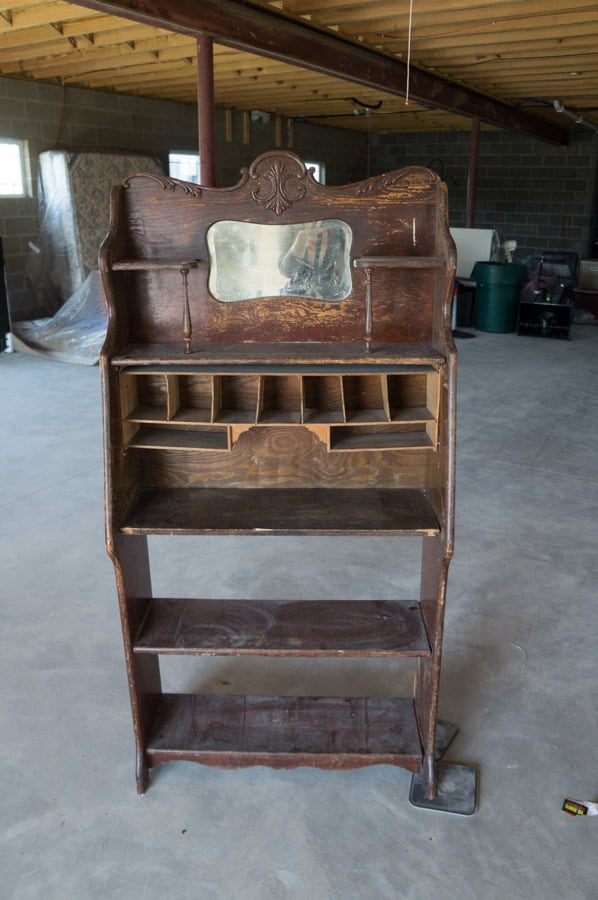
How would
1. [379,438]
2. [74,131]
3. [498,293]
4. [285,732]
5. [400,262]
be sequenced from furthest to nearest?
[498,293]
[74,131]
[285,732]
[379,438]
[400,262]

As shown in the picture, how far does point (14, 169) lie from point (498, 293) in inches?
215

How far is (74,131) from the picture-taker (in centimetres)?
864

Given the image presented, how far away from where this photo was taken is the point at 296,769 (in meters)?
2.32

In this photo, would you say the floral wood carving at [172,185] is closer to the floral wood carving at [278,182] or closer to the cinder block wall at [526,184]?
the floral wood carving at [278,182]

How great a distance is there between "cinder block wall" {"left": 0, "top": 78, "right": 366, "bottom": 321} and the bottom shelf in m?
7.01

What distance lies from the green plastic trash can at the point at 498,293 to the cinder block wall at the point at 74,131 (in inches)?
121

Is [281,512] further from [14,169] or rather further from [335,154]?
[335,154]

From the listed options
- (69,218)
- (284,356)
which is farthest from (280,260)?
(69,218)

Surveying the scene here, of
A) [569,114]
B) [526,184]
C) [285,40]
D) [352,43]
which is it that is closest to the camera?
[285,40]

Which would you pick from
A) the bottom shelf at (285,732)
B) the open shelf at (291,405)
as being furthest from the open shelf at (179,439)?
the bottom shelf at (285,732)

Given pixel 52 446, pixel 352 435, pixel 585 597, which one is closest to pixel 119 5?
pixel 52 446

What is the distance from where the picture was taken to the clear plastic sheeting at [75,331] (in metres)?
7.47

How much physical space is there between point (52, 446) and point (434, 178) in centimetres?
372

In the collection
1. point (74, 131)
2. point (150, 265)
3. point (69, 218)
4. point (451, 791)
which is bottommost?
point (451, 791)
